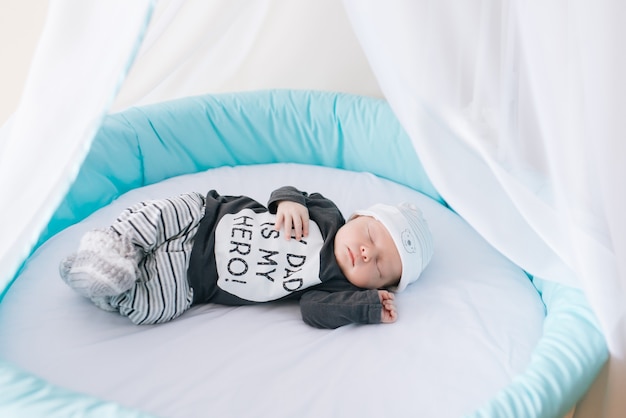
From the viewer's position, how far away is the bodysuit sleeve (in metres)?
1.27

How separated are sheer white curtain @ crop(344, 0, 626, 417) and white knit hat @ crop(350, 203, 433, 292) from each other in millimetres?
232

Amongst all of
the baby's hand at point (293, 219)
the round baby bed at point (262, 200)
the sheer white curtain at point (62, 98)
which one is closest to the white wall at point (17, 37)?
the round baby bed at point (262, 200)

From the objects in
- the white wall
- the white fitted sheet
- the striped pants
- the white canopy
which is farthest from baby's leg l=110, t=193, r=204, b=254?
the white wall

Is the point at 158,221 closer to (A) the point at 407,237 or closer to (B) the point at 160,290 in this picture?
(B) the point at 160,290

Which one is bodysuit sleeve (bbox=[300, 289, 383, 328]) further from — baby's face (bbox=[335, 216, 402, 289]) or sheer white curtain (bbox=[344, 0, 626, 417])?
sheer white curtain (bbox=[344, 0, 626, 417])

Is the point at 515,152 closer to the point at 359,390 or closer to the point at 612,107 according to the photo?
A: the point at 612,107

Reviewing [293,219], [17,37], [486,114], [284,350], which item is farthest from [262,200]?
[17,37]

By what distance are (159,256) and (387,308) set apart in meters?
0.47

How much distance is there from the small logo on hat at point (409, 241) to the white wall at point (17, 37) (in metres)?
1.54

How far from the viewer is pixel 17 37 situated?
2234 mm

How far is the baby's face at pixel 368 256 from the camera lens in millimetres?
1338

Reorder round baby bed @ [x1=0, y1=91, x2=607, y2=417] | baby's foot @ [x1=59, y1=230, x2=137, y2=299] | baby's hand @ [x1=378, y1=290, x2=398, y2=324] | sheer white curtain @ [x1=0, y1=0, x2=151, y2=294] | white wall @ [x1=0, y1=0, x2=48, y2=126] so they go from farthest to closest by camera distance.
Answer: white wall @ [x1=0, y1=0, x2=48, y2=126], baby's hand @ [x1=378, y1=290, x2=398, y2=324], baby's foot @ [x1=59, y1=230, x2=137, y2=299], round baby bed @ [x1=0, y1=91, x2=607, y2=417], sheer white curtain @ [x1=0, y1=0, x2=151, y2=294]

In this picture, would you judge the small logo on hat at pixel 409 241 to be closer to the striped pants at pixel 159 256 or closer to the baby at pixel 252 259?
the baby at pixel 252 259

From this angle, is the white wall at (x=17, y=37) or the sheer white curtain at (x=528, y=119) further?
the white wall at (x=17, y=37)
